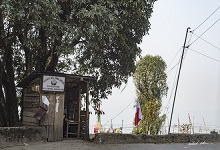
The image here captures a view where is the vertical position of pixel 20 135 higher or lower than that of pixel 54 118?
lower

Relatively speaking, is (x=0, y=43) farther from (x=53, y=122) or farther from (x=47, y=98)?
(x=53, y=122)

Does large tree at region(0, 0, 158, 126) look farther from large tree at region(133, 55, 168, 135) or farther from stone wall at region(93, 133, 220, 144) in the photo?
large tree at region(133, 55, 168, 135)

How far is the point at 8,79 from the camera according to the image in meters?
14.0

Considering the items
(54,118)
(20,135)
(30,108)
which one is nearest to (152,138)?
(54,118)

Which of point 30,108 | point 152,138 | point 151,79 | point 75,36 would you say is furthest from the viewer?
point 151,79

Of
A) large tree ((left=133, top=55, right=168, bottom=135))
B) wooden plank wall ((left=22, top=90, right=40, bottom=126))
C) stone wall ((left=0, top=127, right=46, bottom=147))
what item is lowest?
stone wall ((left=0, top=127, right=46, bottom=147))

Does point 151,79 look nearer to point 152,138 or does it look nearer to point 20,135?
point 152,138

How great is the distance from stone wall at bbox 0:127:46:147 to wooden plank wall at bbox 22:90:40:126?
81 cm

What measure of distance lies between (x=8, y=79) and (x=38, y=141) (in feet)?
16.2

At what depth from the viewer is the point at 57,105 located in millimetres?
10914

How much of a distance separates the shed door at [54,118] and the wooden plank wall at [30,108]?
2.02ft

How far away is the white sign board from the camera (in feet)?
35.8

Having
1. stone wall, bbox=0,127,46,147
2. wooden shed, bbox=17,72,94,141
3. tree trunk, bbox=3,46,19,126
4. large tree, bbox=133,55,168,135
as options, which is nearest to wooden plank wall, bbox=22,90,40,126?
wooden shed, bbox=17,72,94,141

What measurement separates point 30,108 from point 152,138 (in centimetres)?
552
